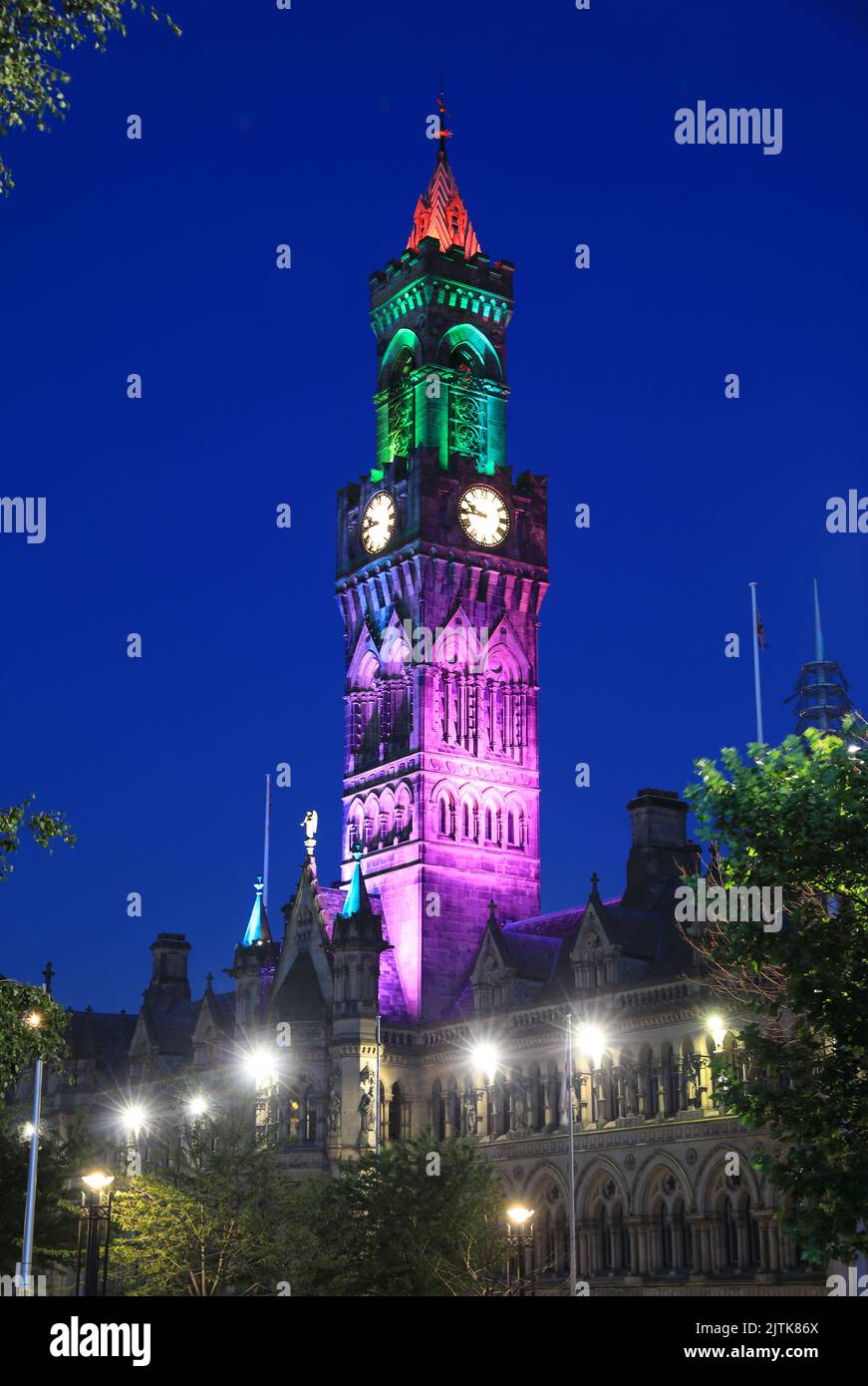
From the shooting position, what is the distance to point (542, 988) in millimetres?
81625

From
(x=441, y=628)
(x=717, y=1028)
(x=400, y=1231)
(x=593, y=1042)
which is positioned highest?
(x=441, y=628)

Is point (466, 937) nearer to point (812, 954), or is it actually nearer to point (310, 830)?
point (310, 830)

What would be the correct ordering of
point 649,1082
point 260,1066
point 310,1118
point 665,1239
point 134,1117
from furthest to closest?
point 134,1117, point 260,1066, point 310,1118, point 649,1082, point 665,1239

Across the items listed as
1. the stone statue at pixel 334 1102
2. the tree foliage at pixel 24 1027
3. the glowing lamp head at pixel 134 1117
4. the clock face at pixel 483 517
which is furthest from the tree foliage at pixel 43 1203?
the clock face at pixel 483 517

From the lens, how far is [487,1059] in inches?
3236

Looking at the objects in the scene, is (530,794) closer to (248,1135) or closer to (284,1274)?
(248,1135)

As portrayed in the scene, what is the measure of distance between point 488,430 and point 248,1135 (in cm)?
3904

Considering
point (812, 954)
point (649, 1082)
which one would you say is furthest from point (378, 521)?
point (812, 954)

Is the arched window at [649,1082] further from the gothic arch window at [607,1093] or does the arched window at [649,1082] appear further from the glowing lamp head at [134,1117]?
the glowing lamp head at [134,1117]

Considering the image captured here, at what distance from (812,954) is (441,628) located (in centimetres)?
6223

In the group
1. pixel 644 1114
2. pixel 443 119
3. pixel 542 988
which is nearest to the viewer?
pixel 644 1114

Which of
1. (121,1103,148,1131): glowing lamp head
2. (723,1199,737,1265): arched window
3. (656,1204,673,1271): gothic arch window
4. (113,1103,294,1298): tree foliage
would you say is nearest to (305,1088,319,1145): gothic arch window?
(656,1204,673,1271): gothic arch window

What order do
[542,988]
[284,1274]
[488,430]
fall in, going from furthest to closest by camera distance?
[488,430] < [542,988] < [284,1274]
